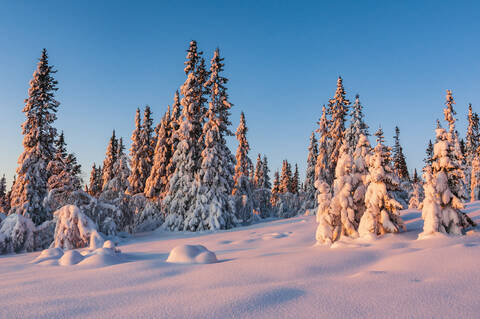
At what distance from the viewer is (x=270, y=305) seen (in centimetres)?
318

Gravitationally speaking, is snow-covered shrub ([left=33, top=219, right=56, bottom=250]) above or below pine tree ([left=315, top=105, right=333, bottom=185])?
below

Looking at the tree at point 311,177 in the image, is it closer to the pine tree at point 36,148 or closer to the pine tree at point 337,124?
the pine tree at point 337,124

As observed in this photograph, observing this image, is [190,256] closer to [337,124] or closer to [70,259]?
[70,259]

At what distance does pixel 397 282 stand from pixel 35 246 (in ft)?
51.4

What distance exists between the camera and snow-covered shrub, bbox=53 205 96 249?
1236 centimetres

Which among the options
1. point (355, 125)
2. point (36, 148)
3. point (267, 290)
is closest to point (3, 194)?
point (36, 148)

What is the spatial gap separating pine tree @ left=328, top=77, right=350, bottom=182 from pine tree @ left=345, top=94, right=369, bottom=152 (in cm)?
181

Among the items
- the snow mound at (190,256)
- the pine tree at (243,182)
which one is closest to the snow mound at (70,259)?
the snow mound at (190,256)

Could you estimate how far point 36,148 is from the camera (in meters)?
19.5

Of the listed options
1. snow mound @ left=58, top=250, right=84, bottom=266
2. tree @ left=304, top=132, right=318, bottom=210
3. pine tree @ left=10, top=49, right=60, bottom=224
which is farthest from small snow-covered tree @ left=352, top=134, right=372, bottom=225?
tree @ left=304, top=132, right=318, bottom=210

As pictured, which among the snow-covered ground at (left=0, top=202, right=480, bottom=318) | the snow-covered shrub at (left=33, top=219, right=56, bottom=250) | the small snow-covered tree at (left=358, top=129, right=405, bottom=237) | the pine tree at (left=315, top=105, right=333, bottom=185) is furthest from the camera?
the pine tree at (left=315, top=105, right=333, bottom=185)

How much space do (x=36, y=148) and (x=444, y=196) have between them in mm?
22034

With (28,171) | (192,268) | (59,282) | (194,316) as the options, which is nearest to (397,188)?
(192,268)

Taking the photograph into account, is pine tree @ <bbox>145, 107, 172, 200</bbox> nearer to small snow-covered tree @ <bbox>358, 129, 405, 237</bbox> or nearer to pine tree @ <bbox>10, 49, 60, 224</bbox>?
pine tree @ <bbox>10, 49, 60, 224</bbox>
